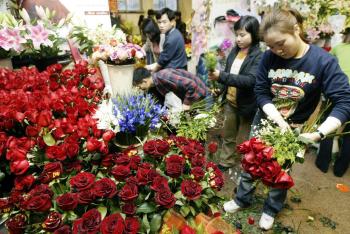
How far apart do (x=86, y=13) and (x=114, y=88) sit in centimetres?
73

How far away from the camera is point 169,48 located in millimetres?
2309

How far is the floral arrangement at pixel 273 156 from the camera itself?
37.6 inches

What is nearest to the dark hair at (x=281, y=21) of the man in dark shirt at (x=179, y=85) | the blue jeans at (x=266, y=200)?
the man in dark shirt at (x=179, y=85)

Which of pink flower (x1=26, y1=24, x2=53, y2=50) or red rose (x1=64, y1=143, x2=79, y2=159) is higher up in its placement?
pink flower (x1=26, y1=24, x2=53, y2=50)

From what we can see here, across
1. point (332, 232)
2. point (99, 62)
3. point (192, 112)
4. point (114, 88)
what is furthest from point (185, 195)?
point (332, 232)

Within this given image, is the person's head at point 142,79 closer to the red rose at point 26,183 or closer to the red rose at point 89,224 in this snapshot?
the red rose at point 26,183

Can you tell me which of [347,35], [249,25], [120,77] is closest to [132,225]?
[120,77]

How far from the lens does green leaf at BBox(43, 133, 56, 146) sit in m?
0.92

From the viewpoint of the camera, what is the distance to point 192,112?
4.24 feet

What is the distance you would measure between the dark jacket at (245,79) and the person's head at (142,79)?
0.55 meters

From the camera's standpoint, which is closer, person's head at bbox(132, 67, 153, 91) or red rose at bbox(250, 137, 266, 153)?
red rose at bbox(250, 137, 266, 153)

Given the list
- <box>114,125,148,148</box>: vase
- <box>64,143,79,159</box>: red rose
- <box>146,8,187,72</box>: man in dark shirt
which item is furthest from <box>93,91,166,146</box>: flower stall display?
<box>146,8,187,72</box>: man in dark shirt

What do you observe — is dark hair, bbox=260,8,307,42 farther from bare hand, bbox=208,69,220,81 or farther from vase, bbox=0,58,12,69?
vase, bbox=0,58,12,69

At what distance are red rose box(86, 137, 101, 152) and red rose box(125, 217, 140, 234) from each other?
0.92ft
